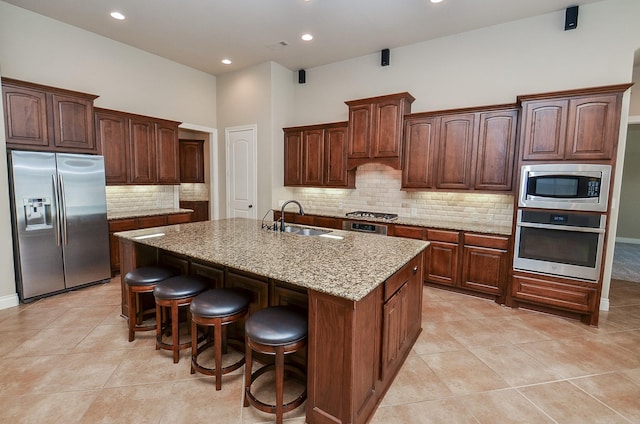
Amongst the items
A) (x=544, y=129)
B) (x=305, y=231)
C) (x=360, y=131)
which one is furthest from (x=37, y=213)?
(x=544, y=129)

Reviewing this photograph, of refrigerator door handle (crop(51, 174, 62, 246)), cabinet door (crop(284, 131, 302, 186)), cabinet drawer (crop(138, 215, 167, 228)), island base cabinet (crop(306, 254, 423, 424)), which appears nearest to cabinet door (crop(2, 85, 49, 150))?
refrigerator door handle (crop(51, 174, 62, 246))

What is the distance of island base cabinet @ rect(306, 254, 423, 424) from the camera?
1541mm

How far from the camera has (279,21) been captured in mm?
3777

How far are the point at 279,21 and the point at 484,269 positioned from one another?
4.01 m

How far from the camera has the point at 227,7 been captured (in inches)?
137

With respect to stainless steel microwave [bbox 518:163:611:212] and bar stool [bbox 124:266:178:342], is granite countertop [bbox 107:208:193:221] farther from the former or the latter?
stainless steel microwave [bbox 518:163:611:212]

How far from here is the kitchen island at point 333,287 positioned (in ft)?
5.13

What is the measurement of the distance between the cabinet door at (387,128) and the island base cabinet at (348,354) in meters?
2.74

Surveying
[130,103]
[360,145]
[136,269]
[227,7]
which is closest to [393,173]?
[360,145]

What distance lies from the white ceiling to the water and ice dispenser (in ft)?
7.60

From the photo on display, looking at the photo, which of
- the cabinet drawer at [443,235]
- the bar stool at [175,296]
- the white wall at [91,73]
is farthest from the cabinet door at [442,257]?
the white wall at [91,73]

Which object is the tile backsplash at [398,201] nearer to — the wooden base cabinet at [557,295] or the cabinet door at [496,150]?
the cabinet door at [496,150]

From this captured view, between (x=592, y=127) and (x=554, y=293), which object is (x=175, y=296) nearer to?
(x=554, y=293)

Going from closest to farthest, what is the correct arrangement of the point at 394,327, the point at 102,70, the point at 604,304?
the point at 394,327, the point at 604,304, the point at 102,70
